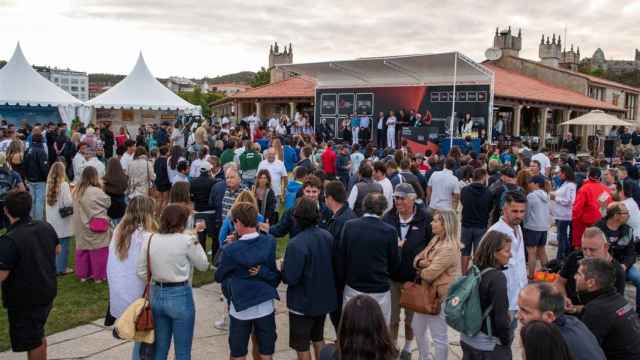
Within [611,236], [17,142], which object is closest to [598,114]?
[611,236]

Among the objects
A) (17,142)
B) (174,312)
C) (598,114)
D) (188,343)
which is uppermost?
(598,114)

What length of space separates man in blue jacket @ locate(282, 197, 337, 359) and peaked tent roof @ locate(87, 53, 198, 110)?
20488 mm

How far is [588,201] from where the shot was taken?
25.4ft

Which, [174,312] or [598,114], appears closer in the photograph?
[174,312]

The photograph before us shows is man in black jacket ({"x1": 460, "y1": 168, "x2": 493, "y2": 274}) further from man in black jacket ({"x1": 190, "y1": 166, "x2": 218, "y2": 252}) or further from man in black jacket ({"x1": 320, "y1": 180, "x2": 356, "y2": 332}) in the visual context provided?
man in black jacket ({"x1": 190, "y1": 166, "x2": 218, "y2": 252})

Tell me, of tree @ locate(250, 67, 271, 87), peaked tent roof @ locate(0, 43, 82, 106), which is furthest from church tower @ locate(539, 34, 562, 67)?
peaked tent roof @ locate(0, 43, 82, 106)

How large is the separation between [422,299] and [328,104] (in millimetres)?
23440

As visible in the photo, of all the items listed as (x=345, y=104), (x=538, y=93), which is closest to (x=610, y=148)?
(x=538, y=93)

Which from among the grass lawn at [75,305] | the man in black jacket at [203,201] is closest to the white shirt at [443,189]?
the man in black jacket at [203,201]

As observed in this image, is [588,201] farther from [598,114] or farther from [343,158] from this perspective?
[598,114]

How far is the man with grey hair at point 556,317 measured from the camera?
2875mm

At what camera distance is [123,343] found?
577 cm

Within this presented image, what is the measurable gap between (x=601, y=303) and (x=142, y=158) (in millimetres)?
8441

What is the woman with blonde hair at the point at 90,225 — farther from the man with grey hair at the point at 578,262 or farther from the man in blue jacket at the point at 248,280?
the man with grey hair at the point at 578,262
